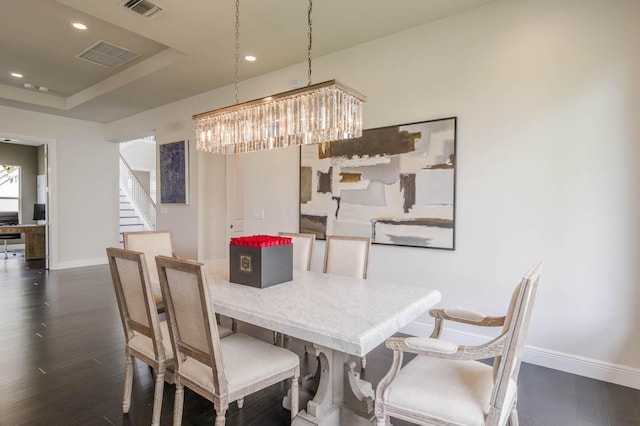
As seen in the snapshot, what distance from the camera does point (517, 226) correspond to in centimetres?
287

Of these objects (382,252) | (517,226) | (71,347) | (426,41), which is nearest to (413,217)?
(382,252)

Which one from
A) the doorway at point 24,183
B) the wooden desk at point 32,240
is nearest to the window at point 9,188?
the doorway at point 24,183

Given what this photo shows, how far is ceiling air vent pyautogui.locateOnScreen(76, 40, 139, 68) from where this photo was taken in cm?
401

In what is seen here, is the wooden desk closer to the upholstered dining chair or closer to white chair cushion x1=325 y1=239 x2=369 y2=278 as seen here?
the upholstered dining chair

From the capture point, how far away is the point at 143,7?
294 cm

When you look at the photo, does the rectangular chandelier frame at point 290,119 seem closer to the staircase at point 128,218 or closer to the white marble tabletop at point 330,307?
the white marble tabletop at point 330,307

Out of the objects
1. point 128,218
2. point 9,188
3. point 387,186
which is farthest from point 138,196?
point 387,186

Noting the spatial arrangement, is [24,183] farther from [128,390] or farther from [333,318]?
[333,318]

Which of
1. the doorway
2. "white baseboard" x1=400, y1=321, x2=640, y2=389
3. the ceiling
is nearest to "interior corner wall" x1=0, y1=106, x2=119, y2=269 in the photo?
the ceiling

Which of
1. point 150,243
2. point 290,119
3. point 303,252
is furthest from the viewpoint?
point 150,243

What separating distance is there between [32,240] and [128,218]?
79.3 inches

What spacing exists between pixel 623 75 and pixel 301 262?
2726 millimetres

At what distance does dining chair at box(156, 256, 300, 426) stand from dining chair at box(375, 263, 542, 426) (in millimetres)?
567

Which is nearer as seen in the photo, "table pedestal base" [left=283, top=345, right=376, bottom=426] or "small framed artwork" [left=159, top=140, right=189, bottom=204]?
"table pedestal base" [left=283, top=345, right=376, bottom=426]
